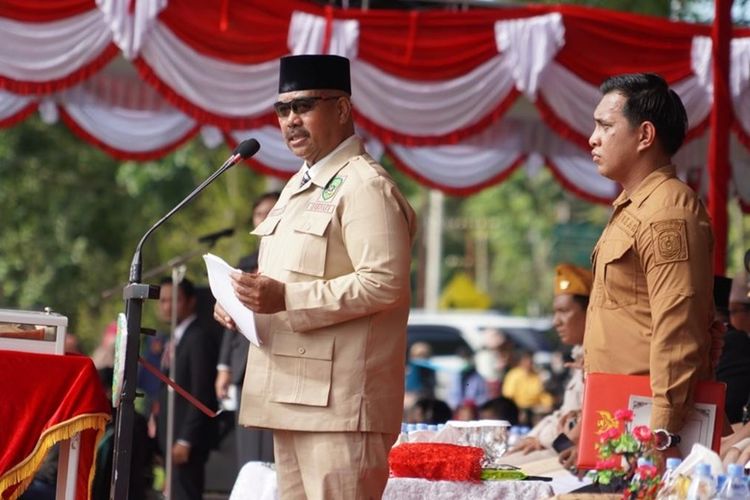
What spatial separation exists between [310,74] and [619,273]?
1194 millimetres

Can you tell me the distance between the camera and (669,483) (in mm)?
3893

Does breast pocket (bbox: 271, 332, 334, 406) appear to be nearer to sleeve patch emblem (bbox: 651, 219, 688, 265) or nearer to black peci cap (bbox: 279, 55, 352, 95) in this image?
black peci cap (bbox: 279, 55, 352, 95)

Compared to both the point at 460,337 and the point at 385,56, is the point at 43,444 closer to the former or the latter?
the point at 385,56

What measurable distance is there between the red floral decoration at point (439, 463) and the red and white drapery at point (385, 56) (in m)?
3.11

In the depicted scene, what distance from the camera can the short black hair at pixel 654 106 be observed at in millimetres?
4488

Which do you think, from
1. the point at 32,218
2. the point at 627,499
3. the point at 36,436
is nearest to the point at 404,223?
the point at 627,499

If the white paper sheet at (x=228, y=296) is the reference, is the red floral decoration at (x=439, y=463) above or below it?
below

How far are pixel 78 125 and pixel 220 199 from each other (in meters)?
12.3

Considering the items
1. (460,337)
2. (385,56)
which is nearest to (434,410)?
(385,56)

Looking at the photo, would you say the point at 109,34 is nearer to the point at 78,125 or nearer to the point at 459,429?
the point at 78,125

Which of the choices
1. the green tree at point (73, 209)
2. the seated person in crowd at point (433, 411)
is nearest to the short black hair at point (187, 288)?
the seated person in crowd at point (433, 411)

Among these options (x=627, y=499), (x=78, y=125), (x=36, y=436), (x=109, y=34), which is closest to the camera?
(x=627, y=499)

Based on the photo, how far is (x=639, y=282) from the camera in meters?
4.46

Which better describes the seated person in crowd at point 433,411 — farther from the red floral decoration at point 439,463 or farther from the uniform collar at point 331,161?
the uniform collar at point 331,161
